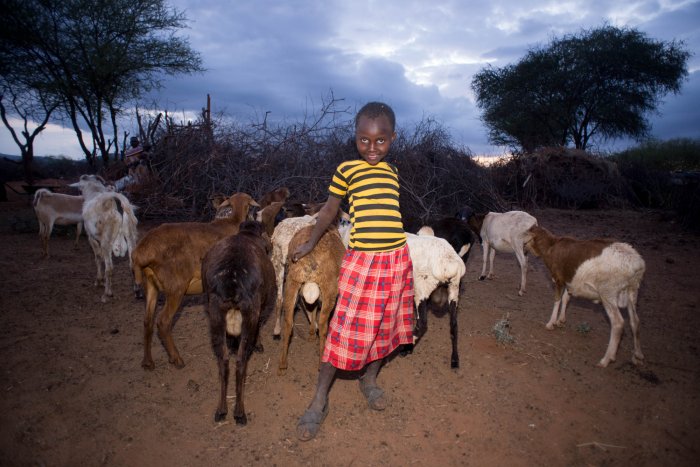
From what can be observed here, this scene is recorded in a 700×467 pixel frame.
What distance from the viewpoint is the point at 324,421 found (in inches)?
135

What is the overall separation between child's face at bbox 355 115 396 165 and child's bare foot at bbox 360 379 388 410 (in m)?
2.09

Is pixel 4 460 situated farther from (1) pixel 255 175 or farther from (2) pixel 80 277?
(1) pixel 255 175

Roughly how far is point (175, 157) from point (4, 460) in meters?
9.90

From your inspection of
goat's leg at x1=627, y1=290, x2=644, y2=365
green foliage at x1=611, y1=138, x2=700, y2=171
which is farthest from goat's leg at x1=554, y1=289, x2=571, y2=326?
green foliage at x1=611, y1=138, x2=700, y2=171

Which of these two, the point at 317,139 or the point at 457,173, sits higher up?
the point at 317,139

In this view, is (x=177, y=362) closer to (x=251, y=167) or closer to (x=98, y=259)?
(x=98, y=259)

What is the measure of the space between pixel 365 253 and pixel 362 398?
5.07 feet

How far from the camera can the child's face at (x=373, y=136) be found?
9.96ft

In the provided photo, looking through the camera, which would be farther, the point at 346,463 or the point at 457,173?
the point at 457,173

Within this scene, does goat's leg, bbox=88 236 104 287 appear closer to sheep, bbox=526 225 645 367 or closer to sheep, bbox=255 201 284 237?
sheep, bbox=255 201 284 237

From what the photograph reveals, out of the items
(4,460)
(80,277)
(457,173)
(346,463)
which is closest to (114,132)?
(80,277)

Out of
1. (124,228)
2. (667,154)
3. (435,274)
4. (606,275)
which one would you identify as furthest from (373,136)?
(667,154)

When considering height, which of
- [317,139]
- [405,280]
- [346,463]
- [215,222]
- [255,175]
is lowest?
[346,463]

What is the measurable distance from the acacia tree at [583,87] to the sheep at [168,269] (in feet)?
72.2
